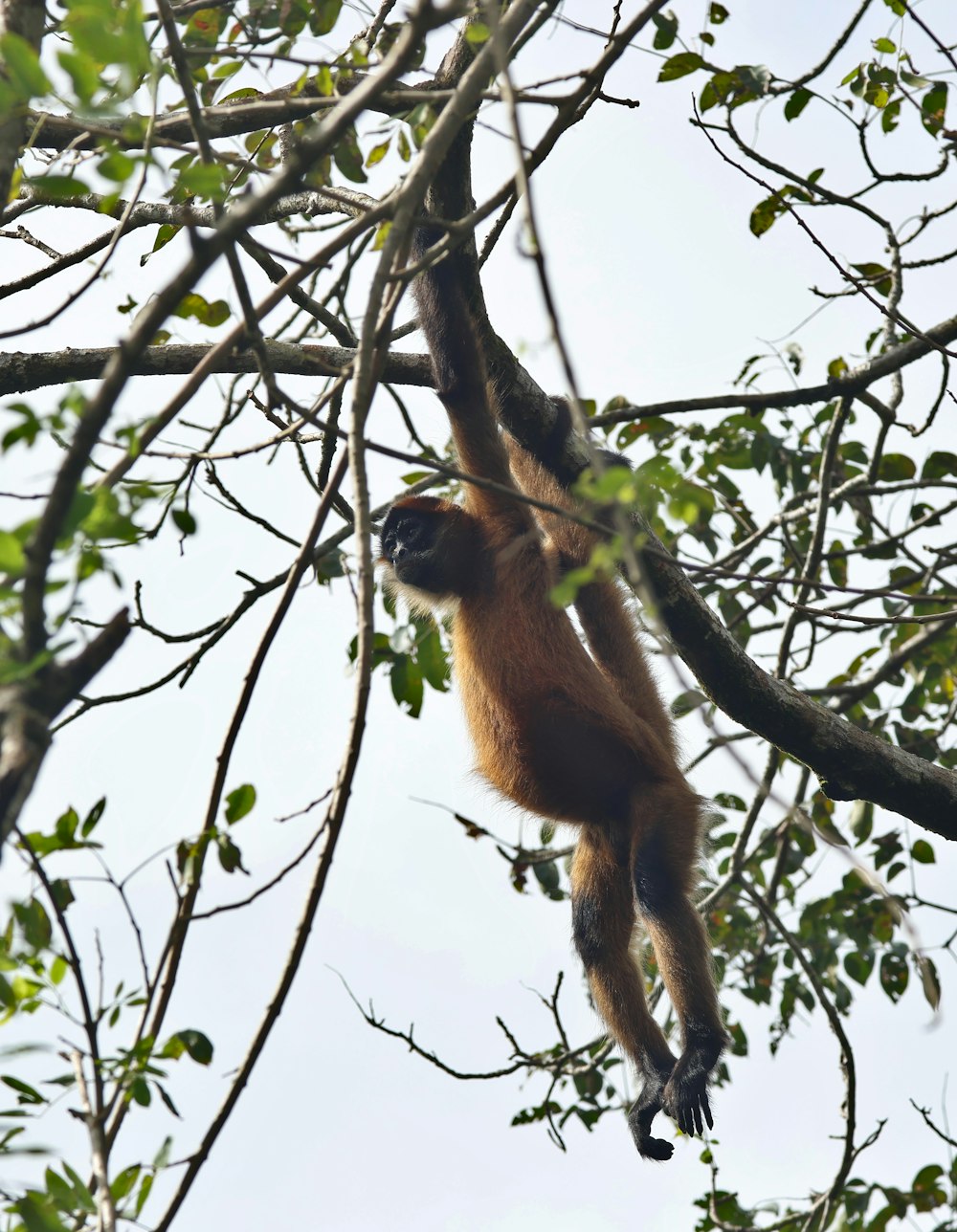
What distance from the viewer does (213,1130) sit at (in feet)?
7.47

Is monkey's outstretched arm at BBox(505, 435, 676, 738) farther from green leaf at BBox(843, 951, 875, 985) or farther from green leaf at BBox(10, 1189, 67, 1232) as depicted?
green leaf at BBox(10, 1189, 67, 1232)

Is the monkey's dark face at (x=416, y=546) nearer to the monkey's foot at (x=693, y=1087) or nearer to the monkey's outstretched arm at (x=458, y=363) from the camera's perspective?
the monkey's outstretched arm at (x=458, y=363)

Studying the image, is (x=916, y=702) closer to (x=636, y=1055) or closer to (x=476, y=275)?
(x=636, y=1055)

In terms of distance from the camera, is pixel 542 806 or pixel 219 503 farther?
pixel 542 806

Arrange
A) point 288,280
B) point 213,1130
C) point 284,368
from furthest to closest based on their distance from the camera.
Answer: point 284,368
point 288,280
point 213,1130

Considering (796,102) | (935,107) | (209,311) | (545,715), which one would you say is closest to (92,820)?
(209,311)

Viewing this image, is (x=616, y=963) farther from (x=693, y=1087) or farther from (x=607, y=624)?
(x=607, y=624)

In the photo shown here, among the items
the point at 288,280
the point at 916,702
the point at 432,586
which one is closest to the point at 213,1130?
the point at 288,280

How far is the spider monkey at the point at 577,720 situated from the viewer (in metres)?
5.55

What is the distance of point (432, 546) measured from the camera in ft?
21.5

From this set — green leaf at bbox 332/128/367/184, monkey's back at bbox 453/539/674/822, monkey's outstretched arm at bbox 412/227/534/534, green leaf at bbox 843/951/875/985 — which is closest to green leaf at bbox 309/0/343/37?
green leaf at bbox 332/128/367/184

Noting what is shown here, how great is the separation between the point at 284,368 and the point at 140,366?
589mm

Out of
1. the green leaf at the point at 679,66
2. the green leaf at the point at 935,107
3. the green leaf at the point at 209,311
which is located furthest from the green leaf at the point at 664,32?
the green leaf at the point at 209,311

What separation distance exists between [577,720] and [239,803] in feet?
9.98
